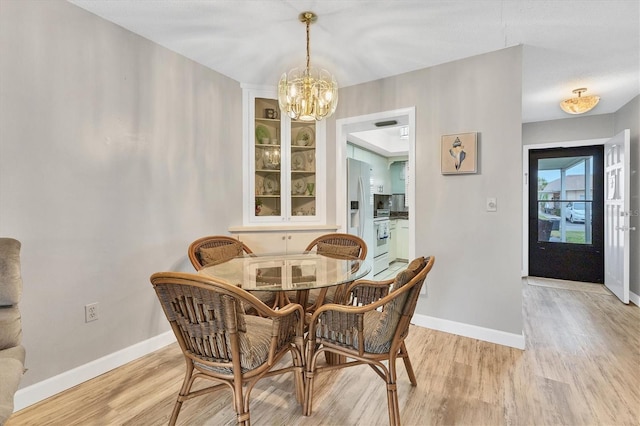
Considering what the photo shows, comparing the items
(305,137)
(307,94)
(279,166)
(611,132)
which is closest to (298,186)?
(279,166)

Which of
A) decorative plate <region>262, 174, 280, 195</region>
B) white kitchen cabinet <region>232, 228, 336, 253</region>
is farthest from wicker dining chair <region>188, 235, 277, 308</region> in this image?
decorative plate <region>262, 174, 280, 195</region>

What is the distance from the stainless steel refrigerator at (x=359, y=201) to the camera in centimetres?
412

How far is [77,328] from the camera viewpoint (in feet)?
6.92

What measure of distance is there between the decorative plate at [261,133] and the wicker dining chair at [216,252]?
4.22ft

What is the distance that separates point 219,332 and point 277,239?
6.83 ft

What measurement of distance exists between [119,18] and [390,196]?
576 centimetres

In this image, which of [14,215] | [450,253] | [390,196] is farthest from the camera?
[390,196]

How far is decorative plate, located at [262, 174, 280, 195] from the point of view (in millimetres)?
3646

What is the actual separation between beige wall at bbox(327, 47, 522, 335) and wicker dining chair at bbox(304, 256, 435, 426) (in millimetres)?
1377

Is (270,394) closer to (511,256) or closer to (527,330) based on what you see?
(511,256)

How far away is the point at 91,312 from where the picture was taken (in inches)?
86.0

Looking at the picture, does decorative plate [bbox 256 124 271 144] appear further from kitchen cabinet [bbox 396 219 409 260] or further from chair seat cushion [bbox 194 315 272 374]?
kitchen cabinet [bbox 396 219 409 260]

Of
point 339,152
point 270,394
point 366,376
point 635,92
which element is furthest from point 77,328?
point 635,92

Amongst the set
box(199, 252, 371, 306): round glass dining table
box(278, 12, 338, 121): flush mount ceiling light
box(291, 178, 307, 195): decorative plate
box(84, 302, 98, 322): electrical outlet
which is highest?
box(278, 12, 338, 121): flush mount ceiling light
